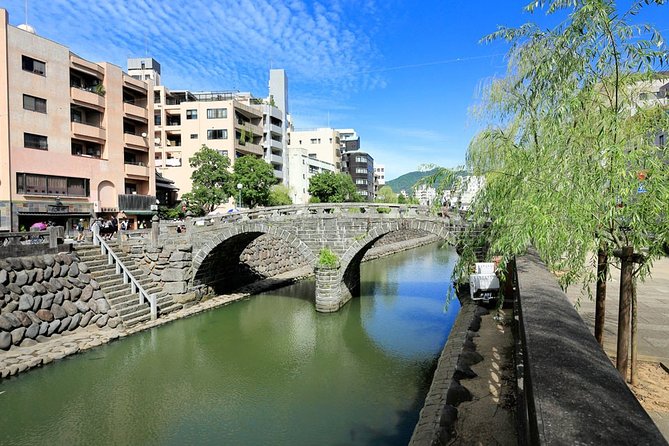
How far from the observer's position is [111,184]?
2853cm

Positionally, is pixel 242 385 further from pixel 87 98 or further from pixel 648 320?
pixel 87 98

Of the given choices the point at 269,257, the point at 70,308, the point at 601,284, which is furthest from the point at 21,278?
the point at 601,284

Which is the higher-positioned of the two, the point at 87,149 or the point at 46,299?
the point at 87,149

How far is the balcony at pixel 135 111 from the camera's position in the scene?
29344 millimetres

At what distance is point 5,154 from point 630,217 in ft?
88.1

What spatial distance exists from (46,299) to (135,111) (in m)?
19.8

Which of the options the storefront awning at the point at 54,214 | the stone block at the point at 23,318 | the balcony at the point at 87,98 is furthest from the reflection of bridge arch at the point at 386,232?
the balcony at the point at 87,98

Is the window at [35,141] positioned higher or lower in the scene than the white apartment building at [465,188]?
higher

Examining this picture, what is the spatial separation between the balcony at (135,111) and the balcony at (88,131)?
2.48 meters

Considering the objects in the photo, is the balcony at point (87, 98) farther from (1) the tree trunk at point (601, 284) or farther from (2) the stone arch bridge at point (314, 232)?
(1) the tree trunk at point (601, 284)

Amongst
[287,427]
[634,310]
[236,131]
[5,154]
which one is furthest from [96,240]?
[236,131]

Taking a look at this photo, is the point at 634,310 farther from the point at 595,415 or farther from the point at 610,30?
the point at 595,415

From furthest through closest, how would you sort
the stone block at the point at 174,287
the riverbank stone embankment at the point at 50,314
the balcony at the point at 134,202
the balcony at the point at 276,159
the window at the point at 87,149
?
the balcony at the point at 276,159
the balcony at the point at 134,202
the window at the point at 87,149
the stone block at the point at 174,287
the riverbank stone embankment at the point at 50,314

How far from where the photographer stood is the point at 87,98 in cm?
2634
